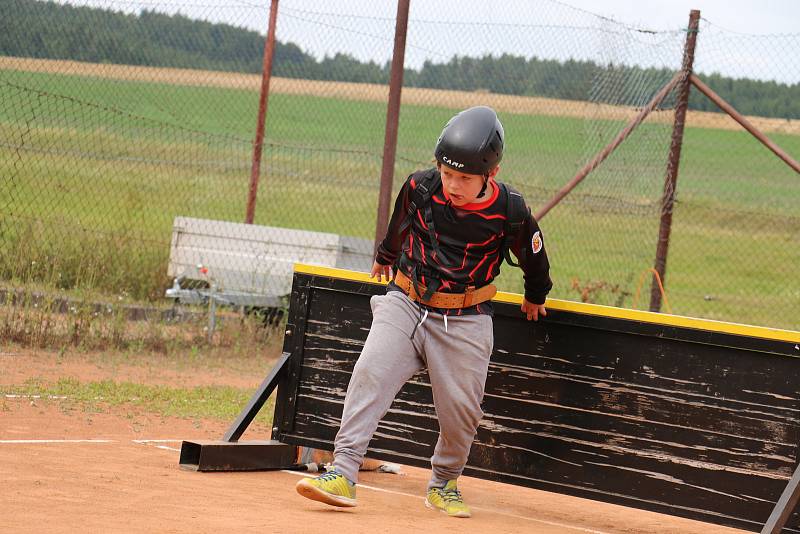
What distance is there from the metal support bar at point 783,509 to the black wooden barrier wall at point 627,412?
0.63 feet

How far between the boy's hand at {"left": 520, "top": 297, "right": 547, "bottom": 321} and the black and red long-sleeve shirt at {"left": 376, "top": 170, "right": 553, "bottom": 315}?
0.59 ft

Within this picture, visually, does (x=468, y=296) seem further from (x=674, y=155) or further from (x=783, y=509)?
(x=674, y=155)

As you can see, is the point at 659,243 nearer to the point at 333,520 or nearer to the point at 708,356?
the point at 708,356

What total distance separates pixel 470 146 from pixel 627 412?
154 cm

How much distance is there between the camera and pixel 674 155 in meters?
11.7

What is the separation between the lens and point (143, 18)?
45.3 ft

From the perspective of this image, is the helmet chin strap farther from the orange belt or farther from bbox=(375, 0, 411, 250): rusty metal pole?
bbox=(375, 0, 411, 250): rusty metal pole

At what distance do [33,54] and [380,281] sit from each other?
7.17m

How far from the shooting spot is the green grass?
890 centimetres

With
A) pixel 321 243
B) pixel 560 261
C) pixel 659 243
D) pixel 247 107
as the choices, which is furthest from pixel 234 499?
pixel 247 107

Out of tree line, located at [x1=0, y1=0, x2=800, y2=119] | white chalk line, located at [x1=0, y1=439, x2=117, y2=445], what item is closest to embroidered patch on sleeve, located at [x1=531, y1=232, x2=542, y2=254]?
white chalk line, located at [x1=0, y1=439, x2=117, y2=445]

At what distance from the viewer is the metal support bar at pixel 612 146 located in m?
10.8

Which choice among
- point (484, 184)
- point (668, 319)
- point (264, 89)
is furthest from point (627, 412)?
point (264, 89)

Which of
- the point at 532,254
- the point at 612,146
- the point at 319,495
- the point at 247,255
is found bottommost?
the point at 319,495
